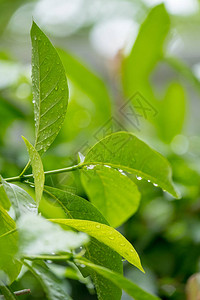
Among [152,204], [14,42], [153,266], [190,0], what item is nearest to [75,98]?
[152,204]

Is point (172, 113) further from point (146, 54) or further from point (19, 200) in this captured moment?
point (19, 200)

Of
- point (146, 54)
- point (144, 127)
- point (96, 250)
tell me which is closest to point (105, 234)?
point (96, 250)

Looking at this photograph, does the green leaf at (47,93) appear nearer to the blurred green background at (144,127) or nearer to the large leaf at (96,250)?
the large leaf at (96,250)

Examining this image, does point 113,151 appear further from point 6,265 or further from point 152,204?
point 152,204

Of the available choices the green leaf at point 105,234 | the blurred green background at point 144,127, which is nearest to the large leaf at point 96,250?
the green leaf at point 105,234

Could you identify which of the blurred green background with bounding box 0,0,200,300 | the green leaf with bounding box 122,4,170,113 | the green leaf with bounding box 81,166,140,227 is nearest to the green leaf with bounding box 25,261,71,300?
the green leaf with bounding box 81,166,140,227

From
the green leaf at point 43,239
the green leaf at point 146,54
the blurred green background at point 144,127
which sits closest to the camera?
the green leaf at point 43,239
